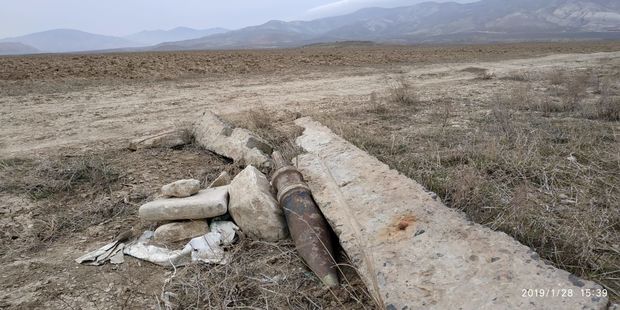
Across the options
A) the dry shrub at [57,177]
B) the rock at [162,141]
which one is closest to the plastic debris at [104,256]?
the dry shrub at [57,177]

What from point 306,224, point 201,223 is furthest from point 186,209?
point 306,224

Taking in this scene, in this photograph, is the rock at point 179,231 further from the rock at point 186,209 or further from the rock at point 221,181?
the rock at point 221,181

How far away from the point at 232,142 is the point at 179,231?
5.71 ft

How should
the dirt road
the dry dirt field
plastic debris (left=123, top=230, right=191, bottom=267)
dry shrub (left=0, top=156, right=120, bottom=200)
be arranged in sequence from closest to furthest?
the dry dirt field → plastic debris (left=123, top=230, right=191, bottom=267) → dry shrub (left=0, top=156, right=120, bottom=200) → the dirt road

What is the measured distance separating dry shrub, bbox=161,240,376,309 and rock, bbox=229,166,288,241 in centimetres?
17

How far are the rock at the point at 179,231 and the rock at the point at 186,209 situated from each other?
0.05 m

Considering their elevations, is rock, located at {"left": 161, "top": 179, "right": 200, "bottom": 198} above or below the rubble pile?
above

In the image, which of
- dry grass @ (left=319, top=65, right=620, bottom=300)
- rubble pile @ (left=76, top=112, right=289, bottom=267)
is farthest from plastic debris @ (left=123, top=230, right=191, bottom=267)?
dry grass @ (left=319, top=65, right=620, bottom=300)

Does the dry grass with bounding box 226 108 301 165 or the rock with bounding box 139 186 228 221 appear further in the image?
the dry grass with bounding box 226 108 301 165

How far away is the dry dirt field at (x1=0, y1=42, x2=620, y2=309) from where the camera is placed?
2543 millimetres

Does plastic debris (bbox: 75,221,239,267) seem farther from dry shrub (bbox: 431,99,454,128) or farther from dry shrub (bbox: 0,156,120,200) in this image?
dry shrub (bbox: 431,99,454,128)

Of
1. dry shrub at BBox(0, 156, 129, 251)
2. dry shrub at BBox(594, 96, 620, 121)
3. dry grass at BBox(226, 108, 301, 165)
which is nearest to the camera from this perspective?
dry shrub at BBox(0, 156, 129, 251)

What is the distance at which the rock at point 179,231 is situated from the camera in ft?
10.3

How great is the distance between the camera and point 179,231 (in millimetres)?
3178
